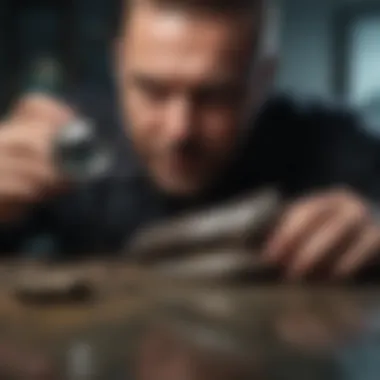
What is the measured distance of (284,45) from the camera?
39.2 inches

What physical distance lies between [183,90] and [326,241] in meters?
0.20

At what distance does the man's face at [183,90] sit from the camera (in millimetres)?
977

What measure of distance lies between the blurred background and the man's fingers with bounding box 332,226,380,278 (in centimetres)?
12

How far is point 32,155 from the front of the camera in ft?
3.23

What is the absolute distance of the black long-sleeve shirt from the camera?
985 millimetres

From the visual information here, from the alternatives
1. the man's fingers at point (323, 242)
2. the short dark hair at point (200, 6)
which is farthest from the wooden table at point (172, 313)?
the short dark hair at point (200, 6)

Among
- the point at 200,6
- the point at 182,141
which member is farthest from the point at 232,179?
the point at 200,6

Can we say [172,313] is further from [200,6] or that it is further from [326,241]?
[200,6]

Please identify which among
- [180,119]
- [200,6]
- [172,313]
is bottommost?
[172,313]

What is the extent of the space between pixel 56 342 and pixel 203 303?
187mm

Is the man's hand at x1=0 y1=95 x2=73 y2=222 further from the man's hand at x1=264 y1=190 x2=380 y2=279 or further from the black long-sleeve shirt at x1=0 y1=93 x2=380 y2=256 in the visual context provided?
the man's hand at x1=264 y1=190 x2=380 y2=279

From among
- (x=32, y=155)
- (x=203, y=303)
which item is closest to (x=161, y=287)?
(x=203, y=303)

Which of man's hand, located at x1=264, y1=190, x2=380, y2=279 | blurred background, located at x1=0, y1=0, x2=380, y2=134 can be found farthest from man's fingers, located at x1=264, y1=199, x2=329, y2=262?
blurred background, located at x1=0, y1=0, x2=380, y2=134

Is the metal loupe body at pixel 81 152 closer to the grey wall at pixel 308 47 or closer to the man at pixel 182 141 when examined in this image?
the man at pixel 182 141
